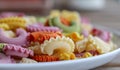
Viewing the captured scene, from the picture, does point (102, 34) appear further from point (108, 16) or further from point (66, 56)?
point (108, 16)

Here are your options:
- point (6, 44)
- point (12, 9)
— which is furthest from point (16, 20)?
point (12, 9)

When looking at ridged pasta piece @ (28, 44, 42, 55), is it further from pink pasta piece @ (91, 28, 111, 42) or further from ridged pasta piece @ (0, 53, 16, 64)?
pink pasta piece @ (91, 28, 111, 42)

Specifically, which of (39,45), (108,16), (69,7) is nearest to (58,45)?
(39,45)

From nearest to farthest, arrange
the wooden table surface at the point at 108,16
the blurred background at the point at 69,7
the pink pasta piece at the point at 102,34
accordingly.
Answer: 1. the pink pasta piece at the point at 102,34
2. the wooden table surface at the point at 108,16
3. the blurred background at the point at 69,7

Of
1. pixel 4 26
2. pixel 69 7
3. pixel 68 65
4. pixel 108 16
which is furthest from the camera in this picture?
pixel 69 7

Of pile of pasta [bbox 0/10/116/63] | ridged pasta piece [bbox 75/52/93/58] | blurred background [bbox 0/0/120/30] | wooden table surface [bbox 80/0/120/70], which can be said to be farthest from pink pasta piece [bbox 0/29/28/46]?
blurred background [bbox 0/0/120/30]

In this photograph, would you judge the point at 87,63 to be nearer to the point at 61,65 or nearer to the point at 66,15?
the point at 61,65

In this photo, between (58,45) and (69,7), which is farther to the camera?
(69,7)

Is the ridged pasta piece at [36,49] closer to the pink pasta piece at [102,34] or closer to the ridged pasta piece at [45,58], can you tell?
the ridged pasta piece at [45,58]

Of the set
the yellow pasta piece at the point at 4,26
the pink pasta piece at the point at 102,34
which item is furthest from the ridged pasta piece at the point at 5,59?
the pink pasta piece at the point at 102,34
